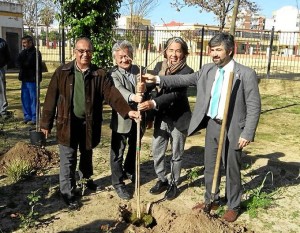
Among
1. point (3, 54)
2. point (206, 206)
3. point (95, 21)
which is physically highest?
point (95, 21)

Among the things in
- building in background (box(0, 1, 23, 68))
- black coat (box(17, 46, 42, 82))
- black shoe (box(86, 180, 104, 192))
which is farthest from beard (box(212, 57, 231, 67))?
building in background (box(0, 1, 23, 68))

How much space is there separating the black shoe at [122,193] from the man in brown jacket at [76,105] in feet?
1.66

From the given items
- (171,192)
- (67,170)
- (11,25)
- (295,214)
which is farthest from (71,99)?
(11,25)

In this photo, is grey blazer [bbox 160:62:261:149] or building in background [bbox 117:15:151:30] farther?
building in background [bbox 117:15:151:30]

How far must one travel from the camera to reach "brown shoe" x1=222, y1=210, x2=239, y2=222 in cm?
361

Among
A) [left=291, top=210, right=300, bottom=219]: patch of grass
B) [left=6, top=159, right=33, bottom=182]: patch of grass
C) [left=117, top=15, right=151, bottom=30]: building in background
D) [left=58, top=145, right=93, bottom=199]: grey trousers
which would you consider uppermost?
[left=117, top=15, right=151, bottom=30]: building in background

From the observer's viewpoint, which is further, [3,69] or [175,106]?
[3,69]

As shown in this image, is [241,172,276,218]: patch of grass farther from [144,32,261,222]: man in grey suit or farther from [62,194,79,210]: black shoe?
[62,194,79,210]: black shoe

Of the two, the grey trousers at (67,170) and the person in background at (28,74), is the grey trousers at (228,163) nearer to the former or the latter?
the grey trousers at (67,170)

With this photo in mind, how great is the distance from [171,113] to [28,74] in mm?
4137

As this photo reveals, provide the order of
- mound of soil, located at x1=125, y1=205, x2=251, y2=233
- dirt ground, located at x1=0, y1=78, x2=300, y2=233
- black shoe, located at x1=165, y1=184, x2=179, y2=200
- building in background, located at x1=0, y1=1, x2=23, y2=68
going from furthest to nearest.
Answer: building in background, located at x1=0, y1=1, x2=23, y2=68, black shoe, located at x1=165, y1=184, x2=179, y2=200, dirt ground, located at x1=0, y1=78, x2=300, y2=233, mound of soil, located at x1=125, y1=205, x2=251, y2=233

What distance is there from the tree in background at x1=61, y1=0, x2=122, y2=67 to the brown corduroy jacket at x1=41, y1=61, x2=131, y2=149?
5936 mm

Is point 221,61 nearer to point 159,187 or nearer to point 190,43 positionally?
point 159,187

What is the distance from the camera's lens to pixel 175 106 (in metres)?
3.91
